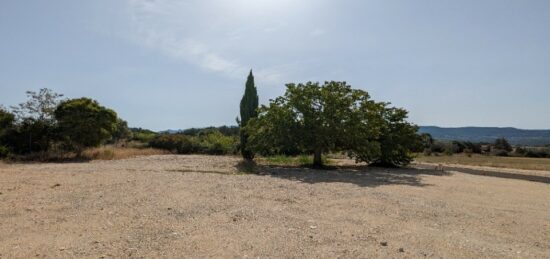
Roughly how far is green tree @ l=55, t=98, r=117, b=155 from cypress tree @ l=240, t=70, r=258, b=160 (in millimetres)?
6413

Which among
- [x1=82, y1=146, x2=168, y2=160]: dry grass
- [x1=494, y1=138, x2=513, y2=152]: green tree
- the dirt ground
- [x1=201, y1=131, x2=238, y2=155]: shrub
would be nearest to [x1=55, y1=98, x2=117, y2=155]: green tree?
[x1=82, y1=146, x2=168, y2=160]: dry grass

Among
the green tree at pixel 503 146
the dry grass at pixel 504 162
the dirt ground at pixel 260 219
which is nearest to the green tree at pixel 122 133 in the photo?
the dirt ground at pixel 260 219

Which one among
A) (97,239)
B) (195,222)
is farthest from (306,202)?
(97,239)

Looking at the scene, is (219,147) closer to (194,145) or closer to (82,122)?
(194,145)

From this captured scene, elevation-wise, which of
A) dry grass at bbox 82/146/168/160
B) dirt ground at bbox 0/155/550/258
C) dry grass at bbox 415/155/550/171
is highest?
dry grass at bbox 82/146/168/160

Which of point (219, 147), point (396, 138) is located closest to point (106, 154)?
point (219, 147)

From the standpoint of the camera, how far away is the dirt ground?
4.75 m

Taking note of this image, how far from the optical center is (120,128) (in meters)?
29.0

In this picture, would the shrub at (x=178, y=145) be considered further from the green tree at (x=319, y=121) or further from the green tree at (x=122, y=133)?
the green tree at (x=319, y=121)

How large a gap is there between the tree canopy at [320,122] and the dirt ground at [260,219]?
4.48 metres

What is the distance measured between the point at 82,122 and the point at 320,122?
10566 millimetres

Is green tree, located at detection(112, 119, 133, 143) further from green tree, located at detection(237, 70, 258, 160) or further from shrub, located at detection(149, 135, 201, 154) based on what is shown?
green tree, located at detection(237, 70, 258, 160)

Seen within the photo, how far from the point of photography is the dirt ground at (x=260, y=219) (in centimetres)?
475

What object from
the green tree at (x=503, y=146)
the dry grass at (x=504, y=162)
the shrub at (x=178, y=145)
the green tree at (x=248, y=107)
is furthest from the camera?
the green tree at (x=503, y=146)
